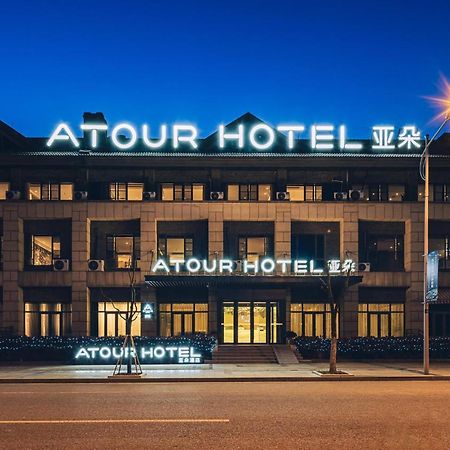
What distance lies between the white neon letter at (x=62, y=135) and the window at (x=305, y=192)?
47.1 feet

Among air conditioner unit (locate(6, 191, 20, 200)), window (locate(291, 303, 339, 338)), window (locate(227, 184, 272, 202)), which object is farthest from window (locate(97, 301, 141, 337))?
window (locate(291, 303, 339, 338))

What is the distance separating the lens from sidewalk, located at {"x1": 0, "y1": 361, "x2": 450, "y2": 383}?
22.1 m

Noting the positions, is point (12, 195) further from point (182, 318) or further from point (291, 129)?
point (291, 129)

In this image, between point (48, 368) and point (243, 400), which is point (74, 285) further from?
point (243, 400)

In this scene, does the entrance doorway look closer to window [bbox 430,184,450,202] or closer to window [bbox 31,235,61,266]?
window [bbox 31,235,61,266]

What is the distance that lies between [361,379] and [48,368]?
1465 centimetres

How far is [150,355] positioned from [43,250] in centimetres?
1162

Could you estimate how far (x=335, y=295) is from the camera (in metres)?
35.3

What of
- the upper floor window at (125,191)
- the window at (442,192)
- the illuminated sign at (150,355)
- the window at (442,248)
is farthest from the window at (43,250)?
the window at (442,192)

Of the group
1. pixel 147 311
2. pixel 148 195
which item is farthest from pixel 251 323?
pixel 148 195

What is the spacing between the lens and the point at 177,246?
35750 mm

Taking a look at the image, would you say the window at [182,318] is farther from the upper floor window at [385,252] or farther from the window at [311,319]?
the upper floor window at [385,252]

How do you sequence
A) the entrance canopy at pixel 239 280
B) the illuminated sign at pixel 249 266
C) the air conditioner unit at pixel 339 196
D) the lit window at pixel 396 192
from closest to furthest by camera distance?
the entrance canopy at pixel 239 280
the illuminated sign at pixel 249 266
the air conditioner unit at pixel 339 196
the lit window at pixel 396 192

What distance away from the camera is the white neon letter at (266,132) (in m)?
35.8
